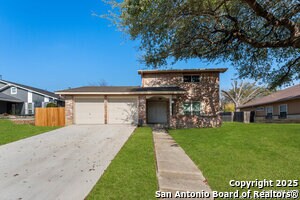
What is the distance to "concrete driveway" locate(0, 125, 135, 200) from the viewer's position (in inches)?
154

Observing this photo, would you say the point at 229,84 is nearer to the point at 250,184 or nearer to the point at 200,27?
the point at 200,27

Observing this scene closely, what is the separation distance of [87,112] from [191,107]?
29.1 ft

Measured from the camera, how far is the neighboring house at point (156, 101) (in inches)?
609

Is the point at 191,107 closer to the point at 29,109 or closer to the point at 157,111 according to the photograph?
the point at 157,111

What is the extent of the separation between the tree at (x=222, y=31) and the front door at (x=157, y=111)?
24.1 ft

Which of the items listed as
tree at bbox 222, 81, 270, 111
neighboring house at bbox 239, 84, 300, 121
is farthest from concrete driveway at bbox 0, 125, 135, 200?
tree at bbox 222, 81, 270, 111

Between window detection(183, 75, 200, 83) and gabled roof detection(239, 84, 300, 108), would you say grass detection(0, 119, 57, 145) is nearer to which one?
window detection(183, 75, 200, 83)

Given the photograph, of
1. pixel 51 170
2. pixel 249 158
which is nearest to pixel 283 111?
pixel 249 158

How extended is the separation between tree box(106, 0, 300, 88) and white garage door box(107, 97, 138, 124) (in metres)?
5.95

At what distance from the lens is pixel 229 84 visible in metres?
35.9

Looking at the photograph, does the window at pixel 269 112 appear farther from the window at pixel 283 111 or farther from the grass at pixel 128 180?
the grass at pixel 128 180

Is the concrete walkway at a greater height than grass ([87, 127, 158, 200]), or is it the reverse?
grass ([87, 127, 158, 200])

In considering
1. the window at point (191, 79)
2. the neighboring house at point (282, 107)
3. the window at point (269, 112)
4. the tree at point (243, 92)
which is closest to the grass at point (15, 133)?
the window at point (191, 79)

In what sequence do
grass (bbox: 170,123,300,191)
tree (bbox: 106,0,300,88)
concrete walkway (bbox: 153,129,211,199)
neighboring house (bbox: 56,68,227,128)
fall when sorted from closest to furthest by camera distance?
1. concrete walkway (bbox: 153,129,211,199)
2. grass (bbox: 170,123,300,191)
3. tree (bbox: 106,0,300,88)
4. neighboring house (bbox: 56,68,227,128)
